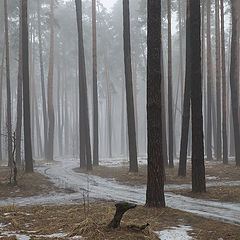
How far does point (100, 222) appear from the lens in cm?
575

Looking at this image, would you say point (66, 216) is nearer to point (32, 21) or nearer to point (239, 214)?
point (239, 214)

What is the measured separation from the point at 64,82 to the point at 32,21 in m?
13.3

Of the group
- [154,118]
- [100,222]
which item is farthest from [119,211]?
[154,118]

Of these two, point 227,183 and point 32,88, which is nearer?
point 227,183

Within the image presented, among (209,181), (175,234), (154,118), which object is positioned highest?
(154,118)

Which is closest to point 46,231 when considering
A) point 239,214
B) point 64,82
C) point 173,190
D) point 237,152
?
point 239,214

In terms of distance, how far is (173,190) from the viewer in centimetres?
1095

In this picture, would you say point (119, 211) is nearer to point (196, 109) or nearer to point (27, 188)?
point (196, 109)

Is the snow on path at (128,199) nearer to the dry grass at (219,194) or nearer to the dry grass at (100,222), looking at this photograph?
the dry grass at (219,194)

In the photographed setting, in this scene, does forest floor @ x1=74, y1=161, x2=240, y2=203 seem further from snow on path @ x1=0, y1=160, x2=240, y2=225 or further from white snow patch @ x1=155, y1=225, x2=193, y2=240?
white snow patch @ x1=155, y1=225, x2=193, y2=240

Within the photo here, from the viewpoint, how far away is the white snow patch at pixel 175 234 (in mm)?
4998

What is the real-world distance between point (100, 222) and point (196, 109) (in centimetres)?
562

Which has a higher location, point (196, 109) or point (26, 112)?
point (26, 112)

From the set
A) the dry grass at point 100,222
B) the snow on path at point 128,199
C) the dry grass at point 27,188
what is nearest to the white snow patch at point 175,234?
the dry grass at point 100,222
